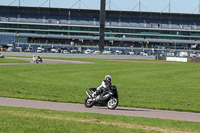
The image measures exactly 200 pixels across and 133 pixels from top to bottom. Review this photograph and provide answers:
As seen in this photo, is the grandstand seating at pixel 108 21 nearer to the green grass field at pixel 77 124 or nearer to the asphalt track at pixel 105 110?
the asphalt track at pixel 105 110

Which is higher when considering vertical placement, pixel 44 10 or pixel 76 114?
pixel 44 10

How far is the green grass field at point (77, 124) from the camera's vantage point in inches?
441

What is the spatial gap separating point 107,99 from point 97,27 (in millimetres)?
136449

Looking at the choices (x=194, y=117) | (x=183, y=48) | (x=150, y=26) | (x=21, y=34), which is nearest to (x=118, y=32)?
(x=150, y=26)

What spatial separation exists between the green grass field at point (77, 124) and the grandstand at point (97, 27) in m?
136

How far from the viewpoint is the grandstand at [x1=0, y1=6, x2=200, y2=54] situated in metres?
152

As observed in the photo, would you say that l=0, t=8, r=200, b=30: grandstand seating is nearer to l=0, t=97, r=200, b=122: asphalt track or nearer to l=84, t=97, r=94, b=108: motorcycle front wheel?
l=0, t=97, r=200, b=122: asphalt track

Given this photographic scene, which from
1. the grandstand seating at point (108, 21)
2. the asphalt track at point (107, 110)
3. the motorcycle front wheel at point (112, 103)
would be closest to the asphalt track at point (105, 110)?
the asphalt track at point (107, 110)

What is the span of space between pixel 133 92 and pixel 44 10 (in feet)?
439

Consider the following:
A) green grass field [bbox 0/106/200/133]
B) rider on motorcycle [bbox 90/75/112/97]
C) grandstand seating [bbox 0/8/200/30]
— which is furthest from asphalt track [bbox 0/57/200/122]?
grandstand seating [bbox 0/8/200/30]

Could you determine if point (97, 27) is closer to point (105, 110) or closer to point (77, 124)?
point (105, 110)

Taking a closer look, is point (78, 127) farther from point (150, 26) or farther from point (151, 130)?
point (150, 26)

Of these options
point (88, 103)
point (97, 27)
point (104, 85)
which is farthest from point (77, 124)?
point (97, 27)

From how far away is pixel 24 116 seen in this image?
13117 millimetres
